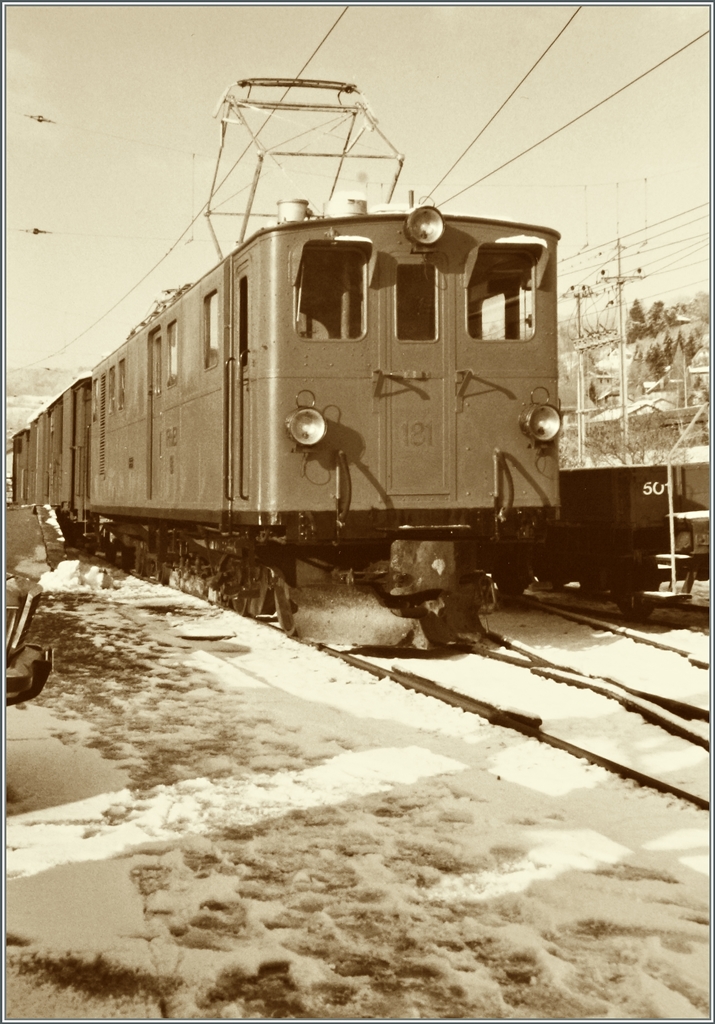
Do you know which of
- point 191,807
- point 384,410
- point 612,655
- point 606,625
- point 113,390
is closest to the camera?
point 191,807

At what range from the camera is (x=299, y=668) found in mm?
7469

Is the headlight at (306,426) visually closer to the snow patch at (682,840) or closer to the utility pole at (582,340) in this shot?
the snow patch at (682,840)

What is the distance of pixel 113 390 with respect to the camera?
1403 cm

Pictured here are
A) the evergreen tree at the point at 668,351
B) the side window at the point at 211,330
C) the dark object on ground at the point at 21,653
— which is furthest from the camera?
the evergreen tree at the point at 668,351

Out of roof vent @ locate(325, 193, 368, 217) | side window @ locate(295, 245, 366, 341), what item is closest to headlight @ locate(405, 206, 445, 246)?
side window @ locate(295, 245, 366, 341)

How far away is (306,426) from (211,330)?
2001 millimetres

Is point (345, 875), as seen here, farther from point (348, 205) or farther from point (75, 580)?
point (75, 580)

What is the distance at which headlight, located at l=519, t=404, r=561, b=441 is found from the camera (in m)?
8.09

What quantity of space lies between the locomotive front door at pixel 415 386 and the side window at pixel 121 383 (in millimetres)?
6163

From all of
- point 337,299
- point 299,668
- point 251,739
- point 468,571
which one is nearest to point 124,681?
point 299,668

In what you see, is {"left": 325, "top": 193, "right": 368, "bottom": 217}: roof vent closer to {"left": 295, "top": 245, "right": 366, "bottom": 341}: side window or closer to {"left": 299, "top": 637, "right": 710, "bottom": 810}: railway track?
{"left": 295, "top": 245, "right": 366, "bottom": 341}: side window

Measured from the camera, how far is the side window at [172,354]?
10.4 m

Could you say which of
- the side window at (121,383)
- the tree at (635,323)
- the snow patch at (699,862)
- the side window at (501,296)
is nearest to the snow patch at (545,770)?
the snow patch at (699,862)

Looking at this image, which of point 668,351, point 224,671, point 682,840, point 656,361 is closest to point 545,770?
point 682,840
